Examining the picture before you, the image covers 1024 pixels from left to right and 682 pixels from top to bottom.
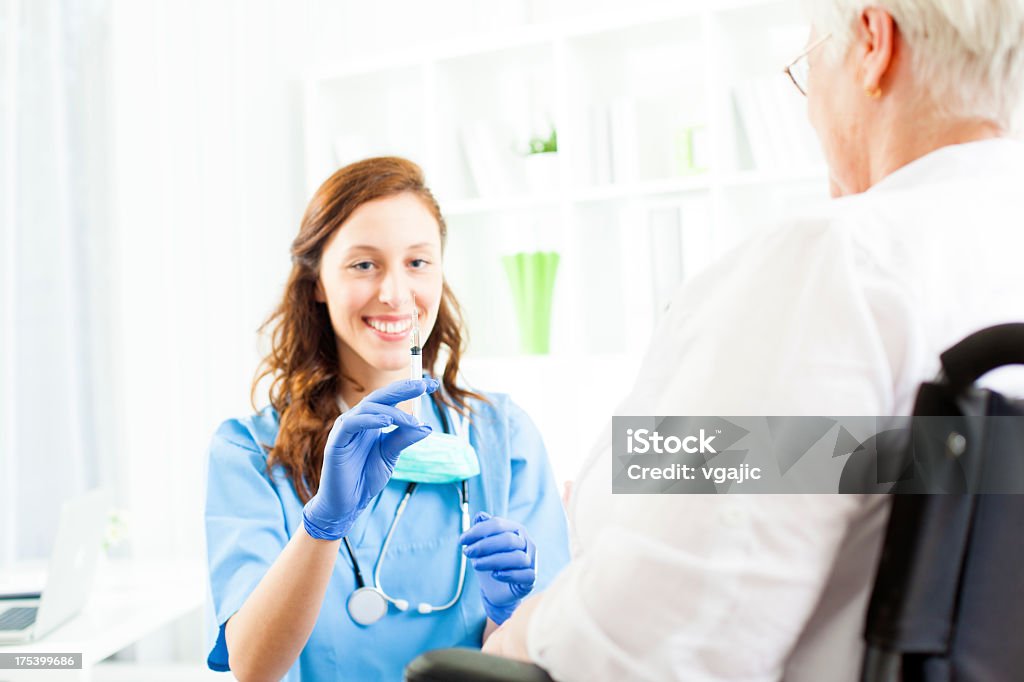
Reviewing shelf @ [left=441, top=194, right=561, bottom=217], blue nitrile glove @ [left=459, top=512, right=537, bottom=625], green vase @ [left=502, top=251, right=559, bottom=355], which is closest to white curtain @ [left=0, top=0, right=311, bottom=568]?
shelf @ [left=441, top=194, right=561, bottom=217]

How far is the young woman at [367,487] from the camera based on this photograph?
122 centimetres

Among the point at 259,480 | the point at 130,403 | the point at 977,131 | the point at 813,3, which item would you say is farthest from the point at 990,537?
the point at 130,403

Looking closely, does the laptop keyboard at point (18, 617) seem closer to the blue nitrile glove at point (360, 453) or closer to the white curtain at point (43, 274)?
the white curtain at point (43, 274)

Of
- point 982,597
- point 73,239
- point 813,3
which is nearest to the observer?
point 982,597

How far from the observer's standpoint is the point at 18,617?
1733 millimetres

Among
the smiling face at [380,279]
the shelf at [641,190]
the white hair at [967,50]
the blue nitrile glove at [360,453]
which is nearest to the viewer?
the white hair at [967,50]

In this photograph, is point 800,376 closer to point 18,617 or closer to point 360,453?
point 360,453

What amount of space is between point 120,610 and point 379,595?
90 centimetres

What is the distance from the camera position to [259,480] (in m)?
1.43

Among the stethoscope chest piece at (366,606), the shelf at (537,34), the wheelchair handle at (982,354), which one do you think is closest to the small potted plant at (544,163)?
the shelf at (537,34)

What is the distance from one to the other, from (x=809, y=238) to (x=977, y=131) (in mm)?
237

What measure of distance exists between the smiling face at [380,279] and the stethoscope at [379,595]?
0.87 ft

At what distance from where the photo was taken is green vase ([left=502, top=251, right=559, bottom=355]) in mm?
2566

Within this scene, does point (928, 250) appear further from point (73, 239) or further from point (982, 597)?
point (73, 239)
